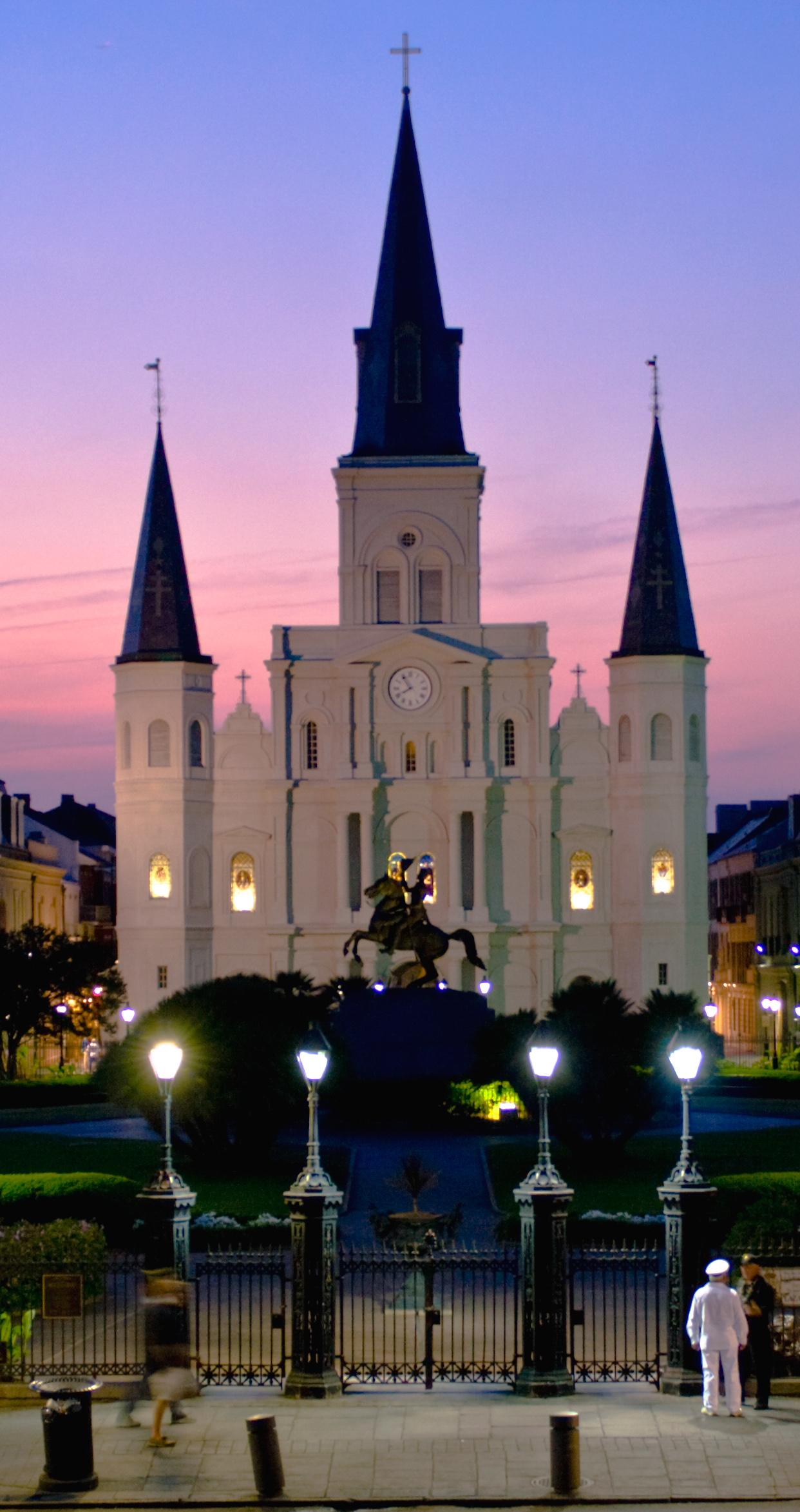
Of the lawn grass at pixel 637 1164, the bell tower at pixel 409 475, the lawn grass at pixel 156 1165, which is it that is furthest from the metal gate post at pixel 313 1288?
the bell tower at pixel 409 475

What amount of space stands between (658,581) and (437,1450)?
65369 millimetres

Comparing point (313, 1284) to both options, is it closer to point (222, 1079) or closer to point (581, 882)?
point (222, 1079)

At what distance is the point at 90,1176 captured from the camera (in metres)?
24.3

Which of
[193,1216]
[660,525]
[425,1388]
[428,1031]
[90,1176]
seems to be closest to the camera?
[425,1388]

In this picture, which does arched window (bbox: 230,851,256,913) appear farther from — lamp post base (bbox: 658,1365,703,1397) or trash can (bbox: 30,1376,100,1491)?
trash can (bbox: 30,1376,100,1491)

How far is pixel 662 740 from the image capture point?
7919 cm

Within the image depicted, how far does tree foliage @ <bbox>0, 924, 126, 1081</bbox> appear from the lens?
62250mm

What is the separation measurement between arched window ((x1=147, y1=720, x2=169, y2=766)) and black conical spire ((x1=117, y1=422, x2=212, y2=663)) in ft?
8.93

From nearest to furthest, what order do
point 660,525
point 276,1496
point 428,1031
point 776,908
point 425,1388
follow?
1. point 276,1496
2. point 425,1388
3. point 428,1031
4. point 660,525
5. point 776,908

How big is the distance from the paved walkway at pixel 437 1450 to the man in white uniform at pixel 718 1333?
9.3 inches

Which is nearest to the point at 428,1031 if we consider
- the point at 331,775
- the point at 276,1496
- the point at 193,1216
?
the point at 193,1216

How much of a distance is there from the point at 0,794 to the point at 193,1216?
59459mm

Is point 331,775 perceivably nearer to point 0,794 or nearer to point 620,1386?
point 0,794

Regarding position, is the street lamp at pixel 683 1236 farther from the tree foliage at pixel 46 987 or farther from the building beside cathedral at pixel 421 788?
the building beside cathedral at pixel 421 788
